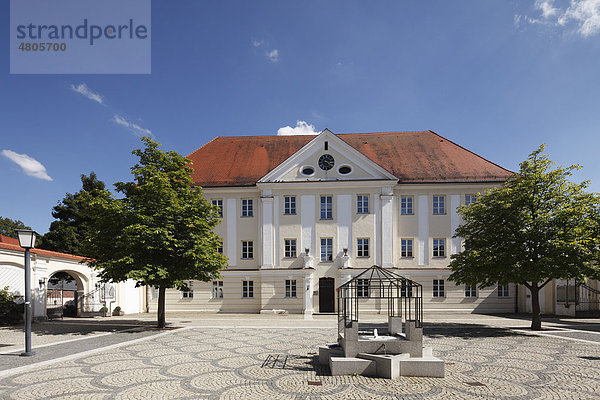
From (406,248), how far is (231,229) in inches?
527

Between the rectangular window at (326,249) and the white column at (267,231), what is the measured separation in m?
3.81

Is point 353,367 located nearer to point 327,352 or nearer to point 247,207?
point 327,352

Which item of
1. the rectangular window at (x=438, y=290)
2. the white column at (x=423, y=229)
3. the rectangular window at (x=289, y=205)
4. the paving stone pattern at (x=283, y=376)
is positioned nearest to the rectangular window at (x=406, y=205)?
the white column at (x=423, y=229)

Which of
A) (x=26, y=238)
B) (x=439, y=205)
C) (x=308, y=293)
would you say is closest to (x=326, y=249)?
(x=308, y=293)

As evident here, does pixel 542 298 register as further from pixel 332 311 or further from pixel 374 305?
pixel 332 311

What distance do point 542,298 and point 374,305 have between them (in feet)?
40.9

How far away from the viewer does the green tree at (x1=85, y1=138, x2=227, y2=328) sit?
1802 centimetres

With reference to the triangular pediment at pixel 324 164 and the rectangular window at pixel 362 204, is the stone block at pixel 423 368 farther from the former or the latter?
the triangular pediment at pixel 324 164

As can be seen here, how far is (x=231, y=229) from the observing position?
3034 cm

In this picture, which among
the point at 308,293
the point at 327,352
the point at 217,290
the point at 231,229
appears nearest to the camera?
the point at 327,352

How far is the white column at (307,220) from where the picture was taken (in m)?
29.5

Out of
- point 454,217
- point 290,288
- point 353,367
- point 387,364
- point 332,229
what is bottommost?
point 290,288

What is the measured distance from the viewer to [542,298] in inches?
1145

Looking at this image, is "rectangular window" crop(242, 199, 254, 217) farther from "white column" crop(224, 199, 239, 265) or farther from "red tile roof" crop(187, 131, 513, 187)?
"red tile roof" crop(187, 131, 513, 187)
